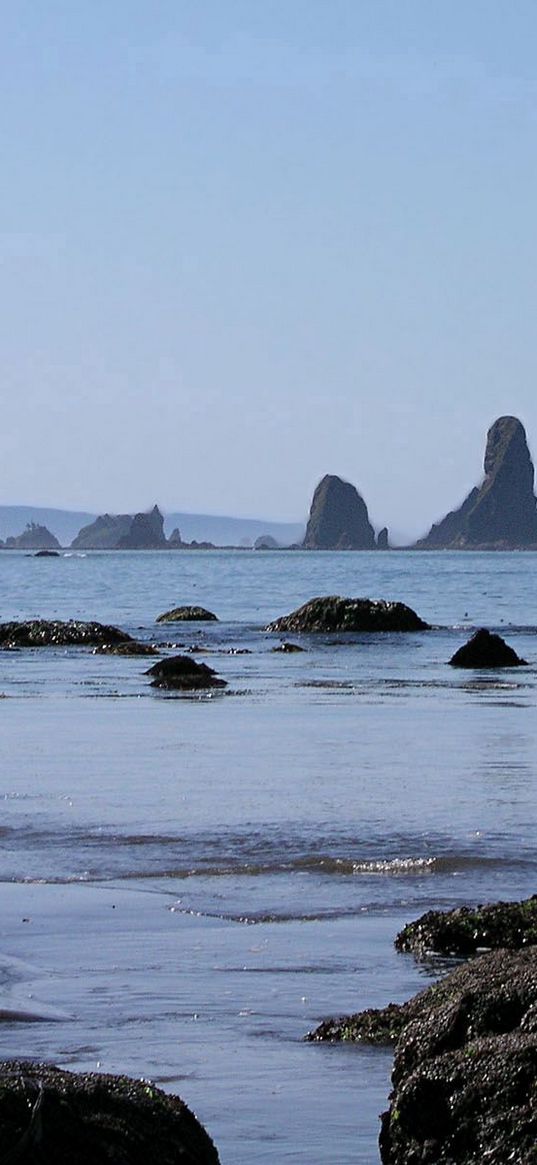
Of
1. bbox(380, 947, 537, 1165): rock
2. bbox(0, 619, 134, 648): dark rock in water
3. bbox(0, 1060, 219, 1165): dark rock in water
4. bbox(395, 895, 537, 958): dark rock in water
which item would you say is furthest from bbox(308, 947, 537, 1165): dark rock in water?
bbox(0, 619, 134, 648): dark rock in water

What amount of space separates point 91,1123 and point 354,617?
38780 mm

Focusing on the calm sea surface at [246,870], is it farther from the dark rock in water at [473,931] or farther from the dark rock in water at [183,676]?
the dark rock in water at [183,676]

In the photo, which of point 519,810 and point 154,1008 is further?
point 519,810

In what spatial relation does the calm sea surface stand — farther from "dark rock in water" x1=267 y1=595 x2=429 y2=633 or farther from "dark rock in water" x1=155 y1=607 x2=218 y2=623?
"dark rock in water" x1=155 y1=607 x2=218 y2=623

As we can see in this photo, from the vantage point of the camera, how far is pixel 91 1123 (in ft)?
15.4

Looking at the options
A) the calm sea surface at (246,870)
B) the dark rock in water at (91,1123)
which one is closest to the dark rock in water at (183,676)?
the calm sea surface at (246,870)

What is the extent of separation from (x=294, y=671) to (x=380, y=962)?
22853 mm

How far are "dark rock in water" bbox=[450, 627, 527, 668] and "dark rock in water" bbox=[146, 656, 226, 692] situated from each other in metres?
5.55

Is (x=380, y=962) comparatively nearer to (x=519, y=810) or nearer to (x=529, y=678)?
(x=519, y=810)

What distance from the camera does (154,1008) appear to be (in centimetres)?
782

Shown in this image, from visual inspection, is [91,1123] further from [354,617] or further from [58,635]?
[354,617]

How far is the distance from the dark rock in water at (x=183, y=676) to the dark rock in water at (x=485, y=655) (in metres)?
5.55

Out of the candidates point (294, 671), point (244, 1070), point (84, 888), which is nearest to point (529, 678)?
point (294, 671)

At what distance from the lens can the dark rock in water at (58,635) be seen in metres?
39.3
